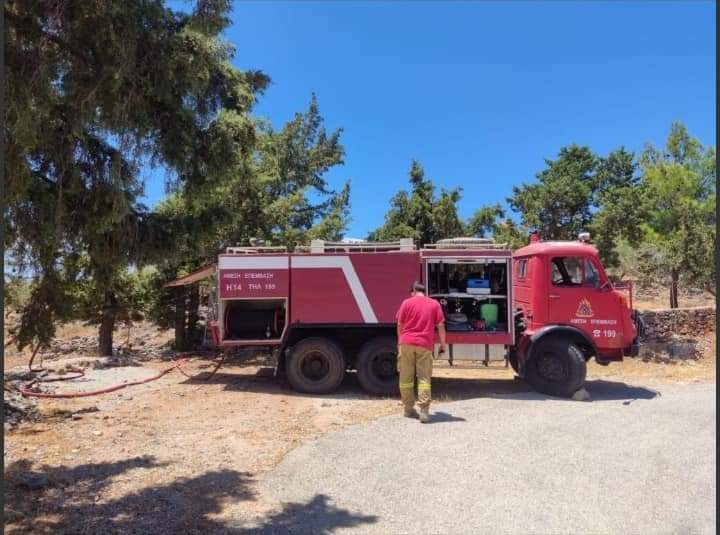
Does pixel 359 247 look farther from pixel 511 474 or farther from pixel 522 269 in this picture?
pixel 511 474

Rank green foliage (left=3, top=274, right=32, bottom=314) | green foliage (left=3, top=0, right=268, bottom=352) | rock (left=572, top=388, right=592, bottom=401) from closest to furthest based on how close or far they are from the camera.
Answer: green foliage (left=3, top=0, right=268, bottom=352)
green foliage (left=3, top=274, right=32, bottom=314)
rock (left=572, top=388, right=592, bottom=401)

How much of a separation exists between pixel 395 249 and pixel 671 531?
6.46m

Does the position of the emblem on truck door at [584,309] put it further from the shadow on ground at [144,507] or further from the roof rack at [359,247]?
the shadow on ground at [144,507]

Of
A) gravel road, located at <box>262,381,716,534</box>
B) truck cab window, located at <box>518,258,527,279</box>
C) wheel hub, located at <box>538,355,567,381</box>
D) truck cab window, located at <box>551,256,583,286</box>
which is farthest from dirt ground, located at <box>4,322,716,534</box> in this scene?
truck cab window, located at <box>551,256,583,286</box>

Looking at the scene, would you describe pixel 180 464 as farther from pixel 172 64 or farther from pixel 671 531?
pixel 671 531

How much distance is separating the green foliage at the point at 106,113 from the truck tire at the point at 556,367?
655cm

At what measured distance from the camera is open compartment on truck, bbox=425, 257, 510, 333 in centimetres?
949

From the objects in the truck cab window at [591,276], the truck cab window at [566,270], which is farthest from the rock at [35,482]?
the truck cab window at [591,276]

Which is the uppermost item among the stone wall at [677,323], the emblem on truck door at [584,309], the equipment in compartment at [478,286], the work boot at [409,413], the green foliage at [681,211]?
the green foliage at [681,211]

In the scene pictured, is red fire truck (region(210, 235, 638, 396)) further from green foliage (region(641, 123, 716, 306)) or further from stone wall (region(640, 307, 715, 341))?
green foliage (region(641, 123, 716, 306))

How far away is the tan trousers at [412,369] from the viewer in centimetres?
772

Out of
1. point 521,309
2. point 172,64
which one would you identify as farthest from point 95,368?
point 172,64

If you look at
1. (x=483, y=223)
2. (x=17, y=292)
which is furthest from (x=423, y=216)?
(x=17, y=292)

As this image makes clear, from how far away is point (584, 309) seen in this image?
30.5 feet
